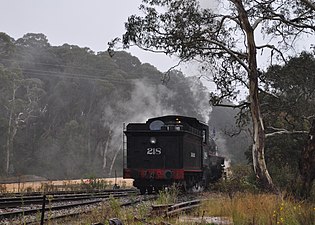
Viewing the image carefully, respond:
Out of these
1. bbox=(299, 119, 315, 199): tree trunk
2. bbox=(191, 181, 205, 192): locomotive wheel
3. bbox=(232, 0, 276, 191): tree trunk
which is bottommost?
bbox=(191, 181, 205, 192): locomotive wheel

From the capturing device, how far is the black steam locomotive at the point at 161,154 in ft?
57.3

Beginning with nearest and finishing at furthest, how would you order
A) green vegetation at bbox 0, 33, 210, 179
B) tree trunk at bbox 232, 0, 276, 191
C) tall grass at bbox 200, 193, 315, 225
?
tall grass at bbox 200, 193, 315, 225 → tree trunk at bbox 232, 0, 276, 191 → green vegetation at bbox 0, 33, 210, 179

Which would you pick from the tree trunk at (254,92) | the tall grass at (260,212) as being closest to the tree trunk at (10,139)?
the tree trunk at (254,92)

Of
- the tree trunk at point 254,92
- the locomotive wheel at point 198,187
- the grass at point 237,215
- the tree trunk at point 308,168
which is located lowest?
the grass at point 237,215

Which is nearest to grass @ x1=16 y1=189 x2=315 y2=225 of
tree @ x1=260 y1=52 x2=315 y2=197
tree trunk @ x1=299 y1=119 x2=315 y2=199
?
tree trunk @ x1=299 y1=119 x2=315 y2=199

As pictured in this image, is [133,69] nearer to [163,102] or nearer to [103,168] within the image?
[163,102]

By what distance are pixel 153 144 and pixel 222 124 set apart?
4374 cm

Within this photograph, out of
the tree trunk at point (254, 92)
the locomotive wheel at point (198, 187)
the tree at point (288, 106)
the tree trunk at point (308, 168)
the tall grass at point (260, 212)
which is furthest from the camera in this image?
the tree at point (288, 106)

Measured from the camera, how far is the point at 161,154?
17.8 metres

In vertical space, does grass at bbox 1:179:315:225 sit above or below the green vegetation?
below

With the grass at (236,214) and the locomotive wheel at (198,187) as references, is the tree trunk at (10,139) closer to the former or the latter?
the locomotive wheel at (198,187)

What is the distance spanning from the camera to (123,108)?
5075cm

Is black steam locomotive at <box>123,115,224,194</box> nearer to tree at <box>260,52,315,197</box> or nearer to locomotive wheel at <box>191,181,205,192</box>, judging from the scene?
locomotive wheel at <box>191,181,205,192</box>

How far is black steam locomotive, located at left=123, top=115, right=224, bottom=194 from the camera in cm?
1745
